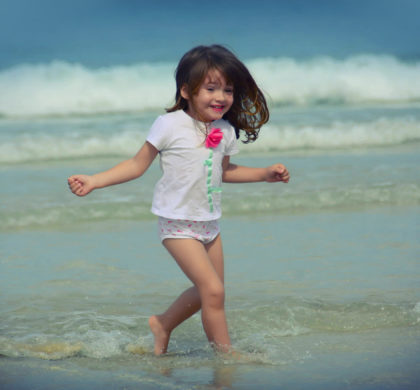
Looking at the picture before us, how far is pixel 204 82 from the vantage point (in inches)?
124

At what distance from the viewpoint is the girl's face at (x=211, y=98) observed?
316 centimetres

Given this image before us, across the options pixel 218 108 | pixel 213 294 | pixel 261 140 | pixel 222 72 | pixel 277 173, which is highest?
pixel 222 72

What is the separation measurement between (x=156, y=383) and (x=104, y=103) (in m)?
13.6

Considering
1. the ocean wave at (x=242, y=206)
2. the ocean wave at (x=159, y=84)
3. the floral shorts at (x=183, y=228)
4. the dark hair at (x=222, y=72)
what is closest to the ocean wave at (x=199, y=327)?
the floral shorts at (x=183, y=228)

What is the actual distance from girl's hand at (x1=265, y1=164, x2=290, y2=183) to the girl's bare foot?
31.2 inches

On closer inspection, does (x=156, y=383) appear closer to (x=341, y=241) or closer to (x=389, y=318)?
(x=389, y=318)

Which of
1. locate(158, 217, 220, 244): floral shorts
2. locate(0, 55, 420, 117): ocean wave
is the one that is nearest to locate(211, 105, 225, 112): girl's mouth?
locate(158, 217, 220, 244): floral shorts

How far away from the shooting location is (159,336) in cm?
338

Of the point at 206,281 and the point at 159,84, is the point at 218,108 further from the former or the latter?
the point at 159,84

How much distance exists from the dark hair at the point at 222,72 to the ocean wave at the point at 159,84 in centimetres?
1195

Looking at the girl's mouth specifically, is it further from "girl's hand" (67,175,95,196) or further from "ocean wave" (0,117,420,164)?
"ocean wave" (0,117,420,164)

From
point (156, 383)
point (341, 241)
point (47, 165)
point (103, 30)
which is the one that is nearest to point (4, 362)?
point (156, 383)

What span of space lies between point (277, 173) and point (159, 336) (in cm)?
87

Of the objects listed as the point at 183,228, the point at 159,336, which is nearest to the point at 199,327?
the point at 159,336
